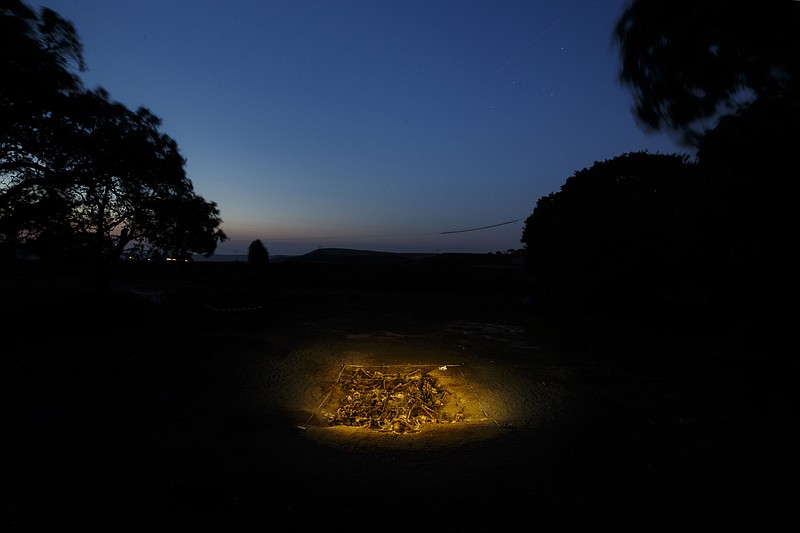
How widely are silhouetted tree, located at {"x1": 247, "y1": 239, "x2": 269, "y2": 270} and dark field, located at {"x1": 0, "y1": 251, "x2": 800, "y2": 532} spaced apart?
2860cm

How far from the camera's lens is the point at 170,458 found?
5.56m

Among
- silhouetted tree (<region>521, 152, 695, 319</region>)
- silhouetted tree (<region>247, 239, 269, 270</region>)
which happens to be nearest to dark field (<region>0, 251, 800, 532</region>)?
silhouetted tree (<region>521, 152, 695, 319</region>)

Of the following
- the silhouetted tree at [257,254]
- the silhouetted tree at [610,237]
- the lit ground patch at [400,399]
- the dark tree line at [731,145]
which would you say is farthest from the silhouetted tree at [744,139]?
the silhouetted tree at [257,254]

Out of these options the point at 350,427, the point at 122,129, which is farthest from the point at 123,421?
the point at 122,129

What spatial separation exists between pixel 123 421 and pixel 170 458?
1.90 m

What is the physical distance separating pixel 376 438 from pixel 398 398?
5.76 ft

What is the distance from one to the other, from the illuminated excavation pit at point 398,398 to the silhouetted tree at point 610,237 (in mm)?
5543

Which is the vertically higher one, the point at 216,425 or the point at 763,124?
the point at 763,124

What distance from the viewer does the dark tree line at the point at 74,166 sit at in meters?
9.82

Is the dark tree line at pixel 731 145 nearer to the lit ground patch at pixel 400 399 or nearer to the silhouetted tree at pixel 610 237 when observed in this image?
the lit ground patch at pixel 400 399

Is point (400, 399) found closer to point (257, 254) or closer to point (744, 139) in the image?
point (744, 139)

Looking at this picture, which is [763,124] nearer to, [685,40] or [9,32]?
[685,40]

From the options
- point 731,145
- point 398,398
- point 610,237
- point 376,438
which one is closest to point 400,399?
point 398,398

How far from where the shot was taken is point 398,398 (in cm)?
831
